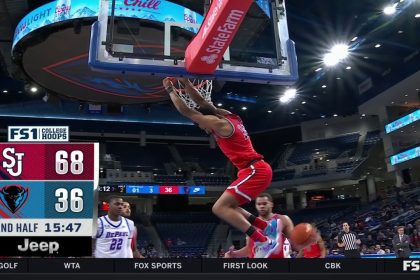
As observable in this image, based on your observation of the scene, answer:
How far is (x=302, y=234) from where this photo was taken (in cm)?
515

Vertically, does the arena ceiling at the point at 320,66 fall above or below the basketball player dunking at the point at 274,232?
above

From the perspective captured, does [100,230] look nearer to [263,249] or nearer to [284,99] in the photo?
[263,249]

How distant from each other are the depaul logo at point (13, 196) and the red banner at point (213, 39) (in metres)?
2.75

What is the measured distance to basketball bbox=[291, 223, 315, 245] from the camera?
5152mm

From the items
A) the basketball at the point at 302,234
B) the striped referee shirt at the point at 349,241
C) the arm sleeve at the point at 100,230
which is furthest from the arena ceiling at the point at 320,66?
the basketball at the point at 302,234

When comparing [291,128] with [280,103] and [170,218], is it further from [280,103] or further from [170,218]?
[170,218]

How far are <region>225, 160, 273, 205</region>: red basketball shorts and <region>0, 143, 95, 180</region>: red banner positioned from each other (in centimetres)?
236

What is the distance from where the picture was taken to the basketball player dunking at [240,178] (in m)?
4.92

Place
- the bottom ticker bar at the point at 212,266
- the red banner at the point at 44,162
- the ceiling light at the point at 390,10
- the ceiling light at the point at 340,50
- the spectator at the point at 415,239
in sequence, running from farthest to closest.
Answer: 1. the ceiling light at the point at 340,50
2. the ceiling light at the point at 390,10
3. the spectator at the point at 415,239
4. the red banner at the point at 44,162
5. the bottom ticker bar at the point at 212,266

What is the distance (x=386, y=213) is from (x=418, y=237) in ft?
29.6

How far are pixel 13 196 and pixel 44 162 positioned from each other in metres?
0.58

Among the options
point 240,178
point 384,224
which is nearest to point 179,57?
point 240,178

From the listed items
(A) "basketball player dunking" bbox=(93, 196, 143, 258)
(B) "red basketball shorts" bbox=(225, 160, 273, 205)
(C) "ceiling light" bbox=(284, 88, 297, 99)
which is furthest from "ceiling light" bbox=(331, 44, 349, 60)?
(B) "red basketball shorts" bbox=(225, 160, 273, 205)

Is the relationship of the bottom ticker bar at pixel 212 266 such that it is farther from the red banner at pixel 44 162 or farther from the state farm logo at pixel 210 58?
the state farm logo at pixel 210 58
